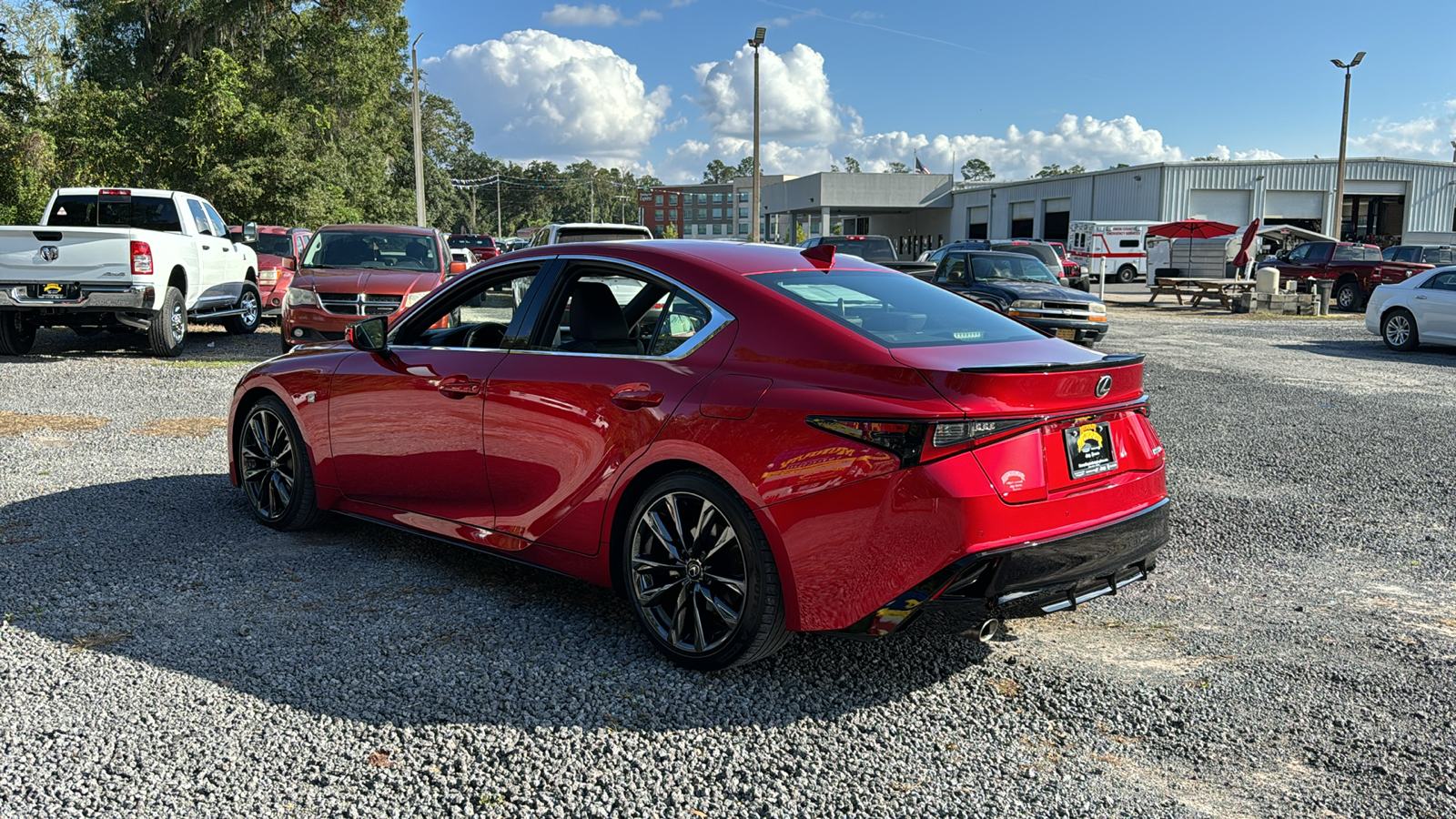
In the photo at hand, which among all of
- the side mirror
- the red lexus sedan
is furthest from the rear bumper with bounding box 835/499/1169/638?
the side mirror

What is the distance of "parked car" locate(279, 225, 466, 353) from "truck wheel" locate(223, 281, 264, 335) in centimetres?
400

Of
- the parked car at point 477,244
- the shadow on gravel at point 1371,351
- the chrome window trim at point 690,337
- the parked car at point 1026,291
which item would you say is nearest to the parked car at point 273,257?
the parked car at point 1026,291

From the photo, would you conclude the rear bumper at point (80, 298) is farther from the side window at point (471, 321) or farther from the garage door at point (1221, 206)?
the garage door at point (1221, 206)

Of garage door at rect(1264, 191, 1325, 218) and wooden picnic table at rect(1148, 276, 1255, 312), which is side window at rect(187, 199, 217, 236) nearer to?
wooden picnic table at rect(1148, 276, 1255, 312)

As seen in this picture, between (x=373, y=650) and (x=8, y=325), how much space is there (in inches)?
486

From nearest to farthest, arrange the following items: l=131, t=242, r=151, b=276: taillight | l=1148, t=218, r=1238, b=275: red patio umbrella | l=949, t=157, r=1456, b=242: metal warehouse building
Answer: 1. l=131, t=242, r=151, b=276: taillight
2. l=1148, t=218, r=1238, b=275: red patio umbrella
3. l=949, t=157, r=1456, b=242: metal warehouse building

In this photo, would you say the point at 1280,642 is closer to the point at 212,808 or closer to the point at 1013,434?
the point at 1013,434

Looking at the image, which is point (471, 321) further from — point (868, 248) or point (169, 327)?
point (868, 248)

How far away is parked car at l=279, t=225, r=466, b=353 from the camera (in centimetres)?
1238

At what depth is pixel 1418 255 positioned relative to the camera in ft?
97.6

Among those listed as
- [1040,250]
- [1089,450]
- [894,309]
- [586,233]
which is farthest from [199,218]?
[1040,250]

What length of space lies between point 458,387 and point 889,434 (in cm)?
214

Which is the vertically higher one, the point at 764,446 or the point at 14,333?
the point at 764,446

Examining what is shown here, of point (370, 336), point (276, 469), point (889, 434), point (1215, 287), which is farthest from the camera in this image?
point (1215, 287)
